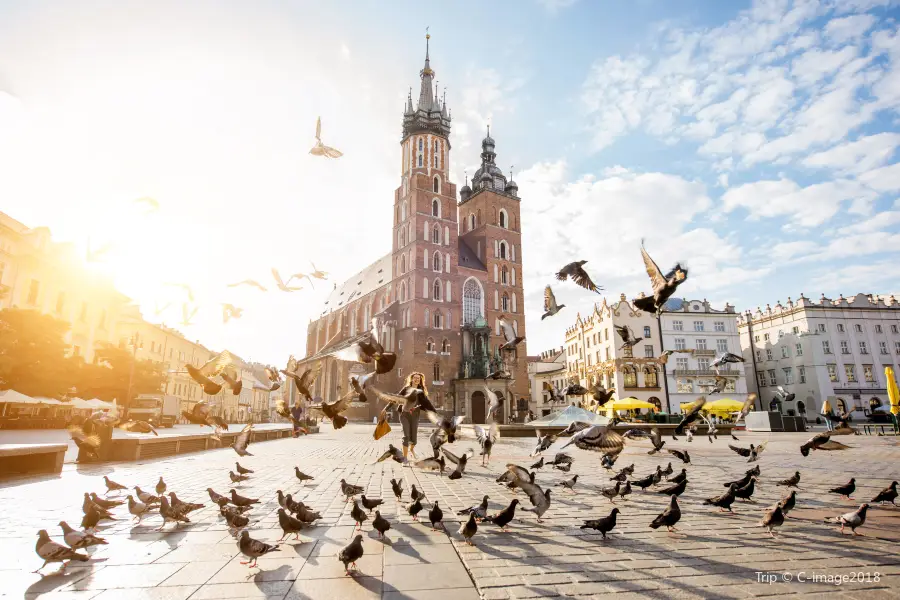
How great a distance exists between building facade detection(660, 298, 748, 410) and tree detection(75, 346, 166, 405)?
53.8 m

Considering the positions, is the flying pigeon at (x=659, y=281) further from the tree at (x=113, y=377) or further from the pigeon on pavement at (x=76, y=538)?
the tree at (x=113, y=377)

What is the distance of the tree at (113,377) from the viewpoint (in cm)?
2945

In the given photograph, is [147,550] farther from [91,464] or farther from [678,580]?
[91,464]

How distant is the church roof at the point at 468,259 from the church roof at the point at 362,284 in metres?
9.84

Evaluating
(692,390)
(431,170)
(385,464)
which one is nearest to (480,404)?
(692,390)

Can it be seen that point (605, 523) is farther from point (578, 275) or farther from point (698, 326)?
point (698, 326)

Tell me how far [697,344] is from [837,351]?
1518cm

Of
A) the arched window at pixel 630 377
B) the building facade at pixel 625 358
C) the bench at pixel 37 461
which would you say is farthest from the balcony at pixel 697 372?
the bench at pixel 37 461

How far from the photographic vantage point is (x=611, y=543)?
4695mm

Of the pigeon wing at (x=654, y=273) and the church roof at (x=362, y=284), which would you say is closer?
the pigeon wing at (x=654, y=273)

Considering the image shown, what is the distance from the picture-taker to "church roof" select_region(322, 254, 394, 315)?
6625cm

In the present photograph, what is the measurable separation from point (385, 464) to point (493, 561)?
27.7ft

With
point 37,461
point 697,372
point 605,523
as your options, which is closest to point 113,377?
point 37,461

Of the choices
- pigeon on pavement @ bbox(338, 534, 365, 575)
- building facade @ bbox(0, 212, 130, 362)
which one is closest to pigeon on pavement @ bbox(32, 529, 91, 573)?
pigeon on pavement @ bbox(338, 534, 365, 575)
